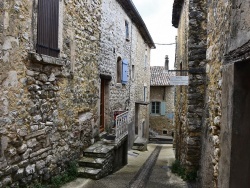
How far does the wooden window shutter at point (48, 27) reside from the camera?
4660 mm

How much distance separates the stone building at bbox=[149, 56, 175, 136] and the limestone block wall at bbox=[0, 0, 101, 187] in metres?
15.5

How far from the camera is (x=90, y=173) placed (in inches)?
231

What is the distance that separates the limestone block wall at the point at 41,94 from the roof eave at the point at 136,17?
419cm

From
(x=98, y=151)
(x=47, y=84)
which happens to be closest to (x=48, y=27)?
(x=47, y=84)

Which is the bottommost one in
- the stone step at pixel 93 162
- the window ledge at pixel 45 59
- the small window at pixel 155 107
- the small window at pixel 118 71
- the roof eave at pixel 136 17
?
the stone step at pixel 93 162

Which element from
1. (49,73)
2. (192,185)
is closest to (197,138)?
(192,185)

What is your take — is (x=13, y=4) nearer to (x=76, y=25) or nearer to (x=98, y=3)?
(x=76, y=25)

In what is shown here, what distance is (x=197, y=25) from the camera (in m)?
6.21

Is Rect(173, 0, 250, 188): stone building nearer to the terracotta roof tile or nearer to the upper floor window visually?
the terracotta roof tile

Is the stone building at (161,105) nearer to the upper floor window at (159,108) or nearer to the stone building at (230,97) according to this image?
the upper floor window at (159,108)

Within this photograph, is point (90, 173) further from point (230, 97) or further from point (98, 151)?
point (230, 97)

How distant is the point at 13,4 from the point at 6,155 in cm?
227

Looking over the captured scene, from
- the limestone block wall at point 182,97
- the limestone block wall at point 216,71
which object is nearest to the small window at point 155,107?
the limestone block wall at point 182,97

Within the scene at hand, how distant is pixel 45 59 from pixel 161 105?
1817 cm
